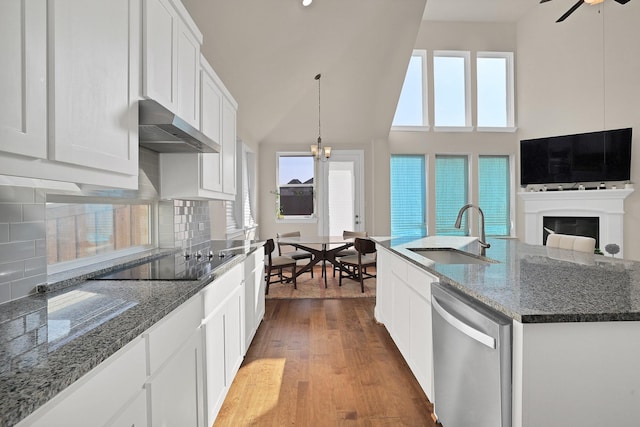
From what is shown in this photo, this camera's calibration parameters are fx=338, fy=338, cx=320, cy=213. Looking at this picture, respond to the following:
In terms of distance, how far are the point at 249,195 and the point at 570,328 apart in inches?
207

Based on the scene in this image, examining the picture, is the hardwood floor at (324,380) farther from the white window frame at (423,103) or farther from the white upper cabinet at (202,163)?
the white window frame at (423,103)

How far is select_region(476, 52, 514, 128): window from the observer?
6.59 meters

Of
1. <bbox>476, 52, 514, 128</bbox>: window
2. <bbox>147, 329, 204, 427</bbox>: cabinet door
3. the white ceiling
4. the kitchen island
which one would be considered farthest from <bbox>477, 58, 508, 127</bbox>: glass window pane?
<bbox>147, 329, 204, 427</bbox>: cabinet door

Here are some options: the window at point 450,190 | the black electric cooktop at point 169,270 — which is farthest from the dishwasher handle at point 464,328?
the window at point 450,190

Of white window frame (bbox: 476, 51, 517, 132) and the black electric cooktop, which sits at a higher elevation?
white window frame (bbox: 476, 51, 517, 132)

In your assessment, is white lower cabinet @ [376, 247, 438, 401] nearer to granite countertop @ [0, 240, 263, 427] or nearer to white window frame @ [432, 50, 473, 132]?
granite countertop @ [0, 240, 263, 427]

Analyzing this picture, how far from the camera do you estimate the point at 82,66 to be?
1086 mm

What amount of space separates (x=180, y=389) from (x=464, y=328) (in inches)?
44.6

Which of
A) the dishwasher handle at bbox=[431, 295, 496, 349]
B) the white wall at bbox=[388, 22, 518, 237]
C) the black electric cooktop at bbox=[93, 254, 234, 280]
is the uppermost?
the white wall at bbox=[388, 22, 518, 237]

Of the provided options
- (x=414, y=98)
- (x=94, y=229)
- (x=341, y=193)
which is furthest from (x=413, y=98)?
(x=94, y=229)

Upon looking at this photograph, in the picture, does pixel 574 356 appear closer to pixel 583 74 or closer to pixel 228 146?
pixel 228 146

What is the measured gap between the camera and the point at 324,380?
7.73ft

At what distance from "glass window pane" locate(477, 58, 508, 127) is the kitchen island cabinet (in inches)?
261

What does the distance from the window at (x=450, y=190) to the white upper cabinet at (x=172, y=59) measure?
5393mm
